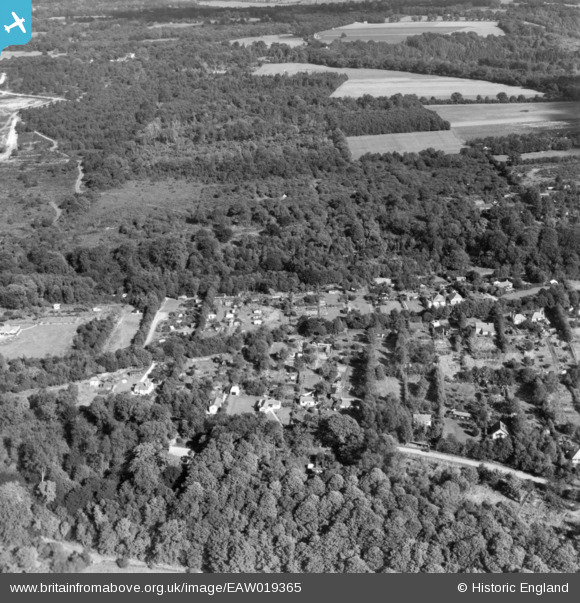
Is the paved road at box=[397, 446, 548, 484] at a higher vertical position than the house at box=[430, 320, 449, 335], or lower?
higher

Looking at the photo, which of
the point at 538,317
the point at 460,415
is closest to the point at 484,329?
the point at 538,317

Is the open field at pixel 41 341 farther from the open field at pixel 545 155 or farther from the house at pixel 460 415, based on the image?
the open field at pixel 545 155

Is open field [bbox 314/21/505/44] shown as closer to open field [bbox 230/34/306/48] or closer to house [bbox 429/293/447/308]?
open field [bbox 230/34/306/48]

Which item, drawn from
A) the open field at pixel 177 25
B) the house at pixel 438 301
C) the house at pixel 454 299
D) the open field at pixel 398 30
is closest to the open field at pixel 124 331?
the house at pixel 438 301

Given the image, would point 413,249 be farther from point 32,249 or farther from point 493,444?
point 32,249

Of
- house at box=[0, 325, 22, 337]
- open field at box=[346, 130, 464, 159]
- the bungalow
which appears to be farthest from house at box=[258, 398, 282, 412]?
open field at box=[346, 130, 464, 159]

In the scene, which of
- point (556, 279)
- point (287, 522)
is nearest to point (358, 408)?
point (287, 522)

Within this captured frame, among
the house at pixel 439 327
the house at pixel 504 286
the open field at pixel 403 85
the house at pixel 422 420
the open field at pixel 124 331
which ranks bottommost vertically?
the open field at pixel 403 85
